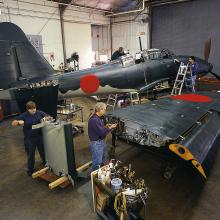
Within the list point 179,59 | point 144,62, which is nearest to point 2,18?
point 144,62

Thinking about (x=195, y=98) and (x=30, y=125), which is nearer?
(x=30, y=125)

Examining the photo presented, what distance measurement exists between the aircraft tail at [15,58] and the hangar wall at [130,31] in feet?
36.0

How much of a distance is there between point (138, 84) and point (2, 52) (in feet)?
16.0

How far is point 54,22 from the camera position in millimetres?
13578

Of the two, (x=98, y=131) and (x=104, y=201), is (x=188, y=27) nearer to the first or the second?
(x=98, y=131)

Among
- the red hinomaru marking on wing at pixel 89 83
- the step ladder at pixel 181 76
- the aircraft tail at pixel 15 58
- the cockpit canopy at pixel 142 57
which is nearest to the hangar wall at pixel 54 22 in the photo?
the aircraft tail at pixel 15 58

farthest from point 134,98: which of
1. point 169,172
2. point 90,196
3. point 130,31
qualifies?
point 130,31

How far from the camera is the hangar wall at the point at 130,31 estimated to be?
16.4 meters

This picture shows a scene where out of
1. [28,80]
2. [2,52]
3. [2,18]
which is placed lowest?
[28,80]

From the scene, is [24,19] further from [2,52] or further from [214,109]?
[214,109]

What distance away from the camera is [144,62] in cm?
880

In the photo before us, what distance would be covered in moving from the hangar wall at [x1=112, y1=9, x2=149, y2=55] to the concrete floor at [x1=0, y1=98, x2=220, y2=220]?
13.3 meters

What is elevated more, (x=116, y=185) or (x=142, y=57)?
(x=142, y=57)

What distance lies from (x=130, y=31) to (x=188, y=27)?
4674mm
